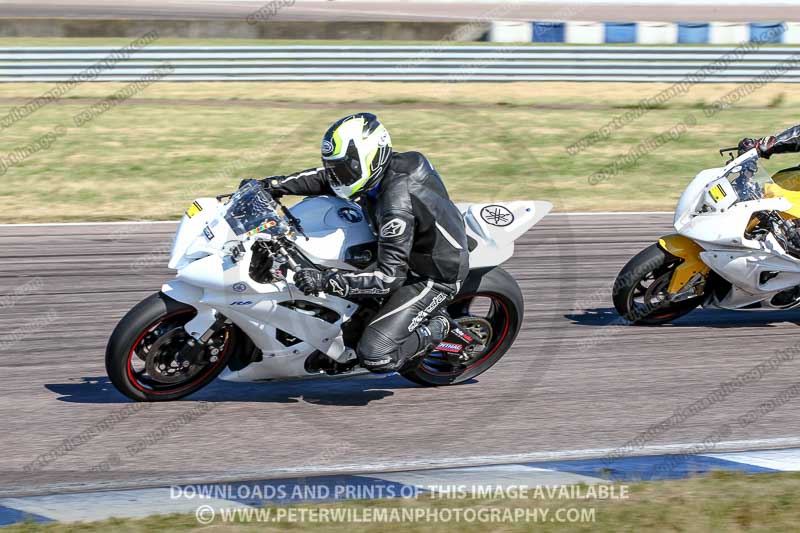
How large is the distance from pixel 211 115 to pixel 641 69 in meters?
8.82

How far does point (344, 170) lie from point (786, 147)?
4083 millimetres

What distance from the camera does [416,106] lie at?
1969cm

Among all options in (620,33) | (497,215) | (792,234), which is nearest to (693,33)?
(620,33)

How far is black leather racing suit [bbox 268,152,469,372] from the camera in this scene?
20.3ft

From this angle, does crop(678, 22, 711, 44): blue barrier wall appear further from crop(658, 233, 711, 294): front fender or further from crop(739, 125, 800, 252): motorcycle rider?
crop(658, 233, 711, 294): front fender

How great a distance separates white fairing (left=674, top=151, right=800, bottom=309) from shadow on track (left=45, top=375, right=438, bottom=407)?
268 centimetres

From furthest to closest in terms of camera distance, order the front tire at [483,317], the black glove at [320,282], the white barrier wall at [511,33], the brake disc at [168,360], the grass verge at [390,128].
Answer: the white barrier wall at [511,33], the grass verge at [390,128], the front tire at [483,317], the brake disc at [168,360], the black glove at [320,282]

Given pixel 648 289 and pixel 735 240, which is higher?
pixel 735 240

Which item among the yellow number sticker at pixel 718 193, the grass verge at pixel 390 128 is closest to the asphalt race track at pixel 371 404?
the yellow number sticker at pixel 718 193

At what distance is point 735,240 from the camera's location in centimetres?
809

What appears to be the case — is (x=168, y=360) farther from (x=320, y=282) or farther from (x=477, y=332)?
(x=477, y=332)

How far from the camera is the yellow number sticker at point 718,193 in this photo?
26.8ft

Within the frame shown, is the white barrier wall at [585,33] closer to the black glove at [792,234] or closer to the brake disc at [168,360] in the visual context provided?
the black glove at [792,234]

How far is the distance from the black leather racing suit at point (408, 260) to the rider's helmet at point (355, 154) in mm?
135
